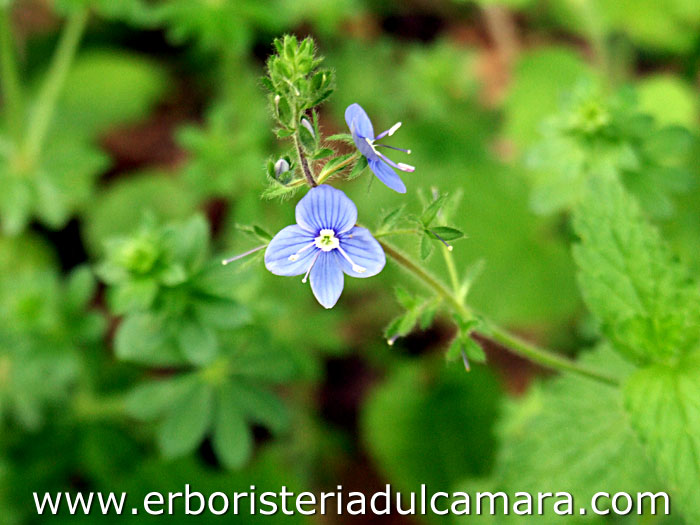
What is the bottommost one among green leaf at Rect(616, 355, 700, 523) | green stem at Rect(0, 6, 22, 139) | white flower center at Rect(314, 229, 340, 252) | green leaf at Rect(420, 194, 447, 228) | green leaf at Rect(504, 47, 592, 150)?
green leaf at Rect(616, 355, 700, 523)

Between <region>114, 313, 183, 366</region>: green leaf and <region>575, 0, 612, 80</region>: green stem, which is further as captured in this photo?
<region>575, 0, 612, 80</region>: green stem

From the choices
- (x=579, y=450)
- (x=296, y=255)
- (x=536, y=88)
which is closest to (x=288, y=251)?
(x=296, y=255)

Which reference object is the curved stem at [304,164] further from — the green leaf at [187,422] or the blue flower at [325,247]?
the green leaf at [187,422]

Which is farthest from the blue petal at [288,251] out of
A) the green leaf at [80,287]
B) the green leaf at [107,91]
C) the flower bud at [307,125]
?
the green leaf at [107,91]

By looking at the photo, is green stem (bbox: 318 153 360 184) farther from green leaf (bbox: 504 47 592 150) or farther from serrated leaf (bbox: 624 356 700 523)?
green leaf (bbox: 504 47 592 150)

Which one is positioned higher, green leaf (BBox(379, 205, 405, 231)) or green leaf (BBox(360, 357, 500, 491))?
green leaf (BBox(360, 357, 500, 491))

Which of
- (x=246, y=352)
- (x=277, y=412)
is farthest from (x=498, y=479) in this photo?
(x=246, y=352)

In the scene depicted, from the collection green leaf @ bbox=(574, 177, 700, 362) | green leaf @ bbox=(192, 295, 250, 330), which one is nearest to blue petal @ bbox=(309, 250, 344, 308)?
green leaf @ bbox=(192, 295, 250, 330)

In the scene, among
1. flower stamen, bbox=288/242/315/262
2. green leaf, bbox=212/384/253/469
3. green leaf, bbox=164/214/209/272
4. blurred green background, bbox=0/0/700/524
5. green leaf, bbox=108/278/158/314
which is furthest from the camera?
green leaf, bbox=212/384/253/469
